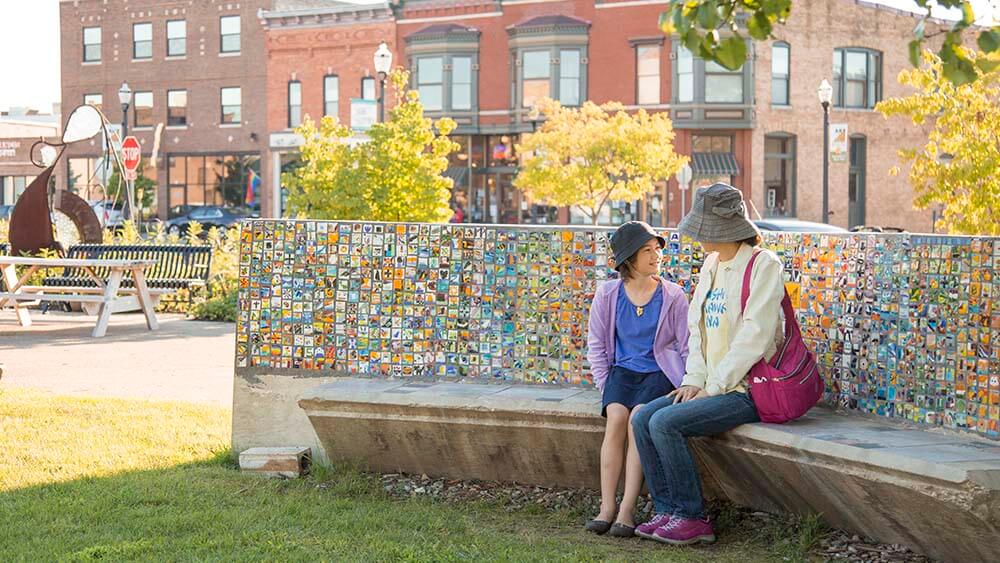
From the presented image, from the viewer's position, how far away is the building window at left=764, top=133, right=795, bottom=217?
41.5m

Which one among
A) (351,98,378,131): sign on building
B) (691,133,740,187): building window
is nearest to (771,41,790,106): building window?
(691,133,740,187): building window

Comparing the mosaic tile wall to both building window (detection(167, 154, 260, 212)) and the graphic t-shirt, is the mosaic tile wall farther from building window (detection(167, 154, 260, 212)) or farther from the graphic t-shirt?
building window (detection(167, 154, 260, 212))

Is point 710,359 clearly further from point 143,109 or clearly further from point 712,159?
point 143,109

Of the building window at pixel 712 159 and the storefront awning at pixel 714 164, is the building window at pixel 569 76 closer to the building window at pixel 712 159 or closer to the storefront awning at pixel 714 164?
the building window at pixel 712 159

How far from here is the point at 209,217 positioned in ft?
155

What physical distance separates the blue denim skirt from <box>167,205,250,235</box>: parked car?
41.0 metres

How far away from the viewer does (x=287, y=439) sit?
726cm

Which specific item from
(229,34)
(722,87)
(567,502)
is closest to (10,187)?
(229,34)

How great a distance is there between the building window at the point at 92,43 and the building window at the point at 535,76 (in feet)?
69.2

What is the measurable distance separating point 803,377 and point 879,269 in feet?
2.15

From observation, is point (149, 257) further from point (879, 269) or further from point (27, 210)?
point (879, 269)

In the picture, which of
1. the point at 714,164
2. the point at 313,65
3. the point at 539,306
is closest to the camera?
the point at 539,306

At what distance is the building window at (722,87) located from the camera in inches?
1585

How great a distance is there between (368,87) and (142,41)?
1242cm
